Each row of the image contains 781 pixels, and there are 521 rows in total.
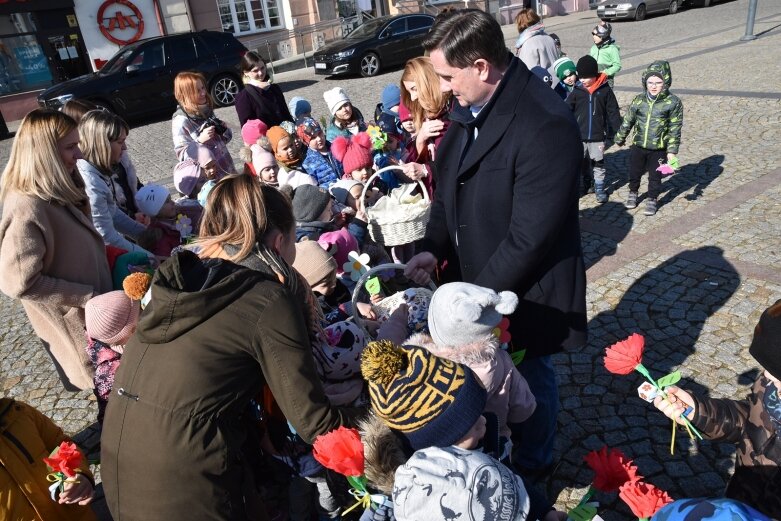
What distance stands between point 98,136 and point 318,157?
1686 mm

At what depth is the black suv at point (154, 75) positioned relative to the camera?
12148 mm

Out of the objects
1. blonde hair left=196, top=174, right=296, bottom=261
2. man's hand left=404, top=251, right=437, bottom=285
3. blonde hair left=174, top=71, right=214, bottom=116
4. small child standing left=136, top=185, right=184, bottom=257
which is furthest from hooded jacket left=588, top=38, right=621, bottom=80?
blonde hair left=196, top=174, right=296, bottom=261

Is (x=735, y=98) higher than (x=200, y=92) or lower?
lower

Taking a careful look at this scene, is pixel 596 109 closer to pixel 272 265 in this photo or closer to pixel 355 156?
pixel 355 156

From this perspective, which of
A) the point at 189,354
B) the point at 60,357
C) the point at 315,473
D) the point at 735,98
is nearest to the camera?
the point at 189,354

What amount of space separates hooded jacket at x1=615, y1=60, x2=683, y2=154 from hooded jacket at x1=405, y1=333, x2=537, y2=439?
13.0 ft

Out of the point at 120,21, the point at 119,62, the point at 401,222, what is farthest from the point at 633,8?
the point at 401,222

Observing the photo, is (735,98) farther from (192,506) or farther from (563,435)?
(192,506)

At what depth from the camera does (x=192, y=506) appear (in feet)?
6.02

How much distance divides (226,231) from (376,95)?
11080 mm

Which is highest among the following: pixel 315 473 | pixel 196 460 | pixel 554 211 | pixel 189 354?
pixel 554 211

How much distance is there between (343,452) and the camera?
1699 millimetres

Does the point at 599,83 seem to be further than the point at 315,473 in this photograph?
Yes

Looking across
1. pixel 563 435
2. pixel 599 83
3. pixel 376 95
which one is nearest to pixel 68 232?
pixel 563 435
